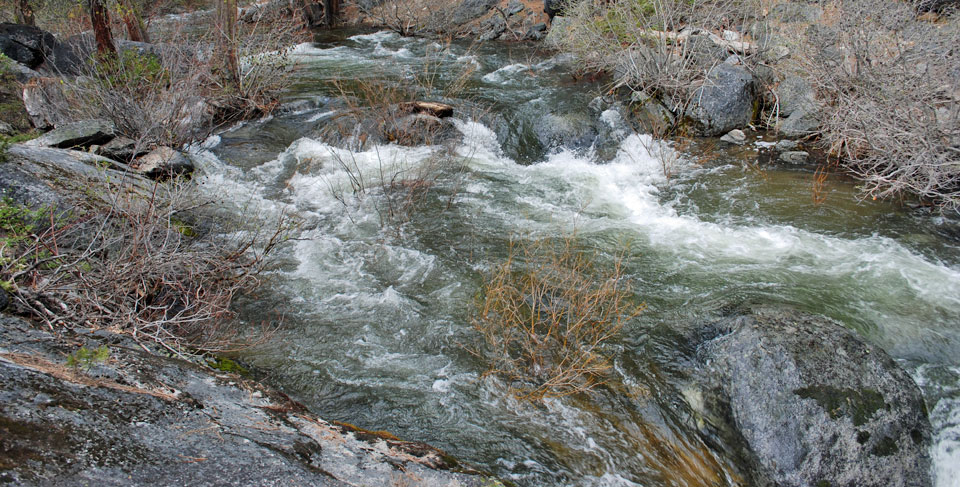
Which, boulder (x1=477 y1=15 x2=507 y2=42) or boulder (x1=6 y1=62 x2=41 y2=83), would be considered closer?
boulder (x1=6 y1=62 x2=41 y2=83)

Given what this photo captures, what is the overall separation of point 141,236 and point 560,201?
525 cm

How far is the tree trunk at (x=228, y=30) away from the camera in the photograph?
9.28 meters

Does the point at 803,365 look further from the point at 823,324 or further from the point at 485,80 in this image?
the point at 485,80

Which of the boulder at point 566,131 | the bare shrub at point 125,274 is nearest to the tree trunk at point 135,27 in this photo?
the bare shrub at point 125,274

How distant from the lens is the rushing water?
156 inches

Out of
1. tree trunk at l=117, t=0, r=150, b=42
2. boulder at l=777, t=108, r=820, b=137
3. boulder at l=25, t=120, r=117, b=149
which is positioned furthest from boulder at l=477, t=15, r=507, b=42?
boulder at l=25, t=120, r=117, b=149

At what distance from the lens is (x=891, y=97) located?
6.83 meters

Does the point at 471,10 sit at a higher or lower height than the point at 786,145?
higher

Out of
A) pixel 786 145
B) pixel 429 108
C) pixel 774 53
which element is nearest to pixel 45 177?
pixel 429 108

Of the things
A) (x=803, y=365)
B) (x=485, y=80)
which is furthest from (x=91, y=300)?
(x=485, y=80)

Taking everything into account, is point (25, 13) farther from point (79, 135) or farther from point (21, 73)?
point (79, 135)

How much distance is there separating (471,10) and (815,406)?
1675 centimetres

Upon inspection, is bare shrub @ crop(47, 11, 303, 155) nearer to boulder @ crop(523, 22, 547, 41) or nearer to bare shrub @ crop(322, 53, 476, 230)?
bare shrub @ crop(322, 53, 476, 230)

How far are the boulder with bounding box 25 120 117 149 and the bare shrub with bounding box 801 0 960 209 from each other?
10308 mm
